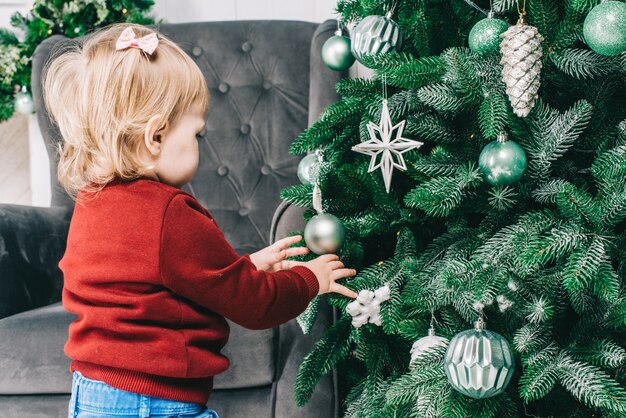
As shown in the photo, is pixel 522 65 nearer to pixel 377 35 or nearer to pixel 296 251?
pixel 377 35

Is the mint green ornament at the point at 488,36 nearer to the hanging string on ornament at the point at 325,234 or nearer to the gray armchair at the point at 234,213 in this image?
the hanging string on ornament at the point at 325,234

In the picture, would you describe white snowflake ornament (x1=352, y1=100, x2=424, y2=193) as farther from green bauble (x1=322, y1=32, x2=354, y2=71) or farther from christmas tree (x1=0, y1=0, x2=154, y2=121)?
christmas tree (x1=0, y1=0, x2=154, y2=121)

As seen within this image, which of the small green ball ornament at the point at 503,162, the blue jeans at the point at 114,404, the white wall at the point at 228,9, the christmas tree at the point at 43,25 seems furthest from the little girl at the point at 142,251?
the white wall at the point at 228,9

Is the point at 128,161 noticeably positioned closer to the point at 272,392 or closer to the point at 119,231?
the point at 119,231

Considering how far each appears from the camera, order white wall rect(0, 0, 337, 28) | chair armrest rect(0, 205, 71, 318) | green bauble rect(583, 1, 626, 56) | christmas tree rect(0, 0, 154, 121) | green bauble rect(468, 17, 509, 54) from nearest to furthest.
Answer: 1. green bauble rect(583, 1, 626, 56)
2. green bauble rect(468, 17, 509, 54)
3. chair armrest rect(0, 205, 71, 318)
4. christmas tree rect(0, 0, 154, 121)
5. white wall rect(0, 0, 337, 28)

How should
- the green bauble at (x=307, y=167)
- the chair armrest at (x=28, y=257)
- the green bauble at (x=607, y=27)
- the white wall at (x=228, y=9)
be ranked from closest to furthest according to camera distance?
the green bauble at (x=607, y=27), the green bauble at (x=307, y=167), the chair armrest at (x=28, y=257), the white wall at (x=228, y=9)

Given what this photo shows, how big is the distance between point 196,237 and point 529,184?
1.58 ft

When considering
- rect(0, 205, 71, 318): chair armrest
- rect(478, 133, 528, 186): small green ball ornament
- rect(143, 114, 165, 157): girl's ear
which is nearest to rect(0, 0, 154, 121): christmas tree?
rect(0, 205, 71, 318): chair armrest

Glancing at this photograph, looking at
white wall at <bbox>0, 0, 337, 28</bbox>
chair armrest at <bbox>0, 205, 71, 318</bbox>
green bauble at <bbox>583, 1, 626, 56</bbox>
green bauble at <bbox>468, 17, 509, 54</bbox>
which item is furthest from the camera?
white wall at <bbox>0, 0, 337, 28</bbox>

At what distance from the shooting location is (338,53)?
116 centimetres

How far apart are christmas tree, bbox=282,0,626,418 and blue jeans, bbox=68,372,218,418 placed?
0.80 feet

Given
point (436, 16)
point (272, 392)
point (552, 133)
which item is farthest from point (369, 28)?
point (272, 392)

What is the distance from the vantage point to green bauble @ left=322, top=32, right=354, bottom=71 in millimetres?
1154

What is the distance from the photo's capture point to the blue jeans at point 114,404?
0.91 metres
